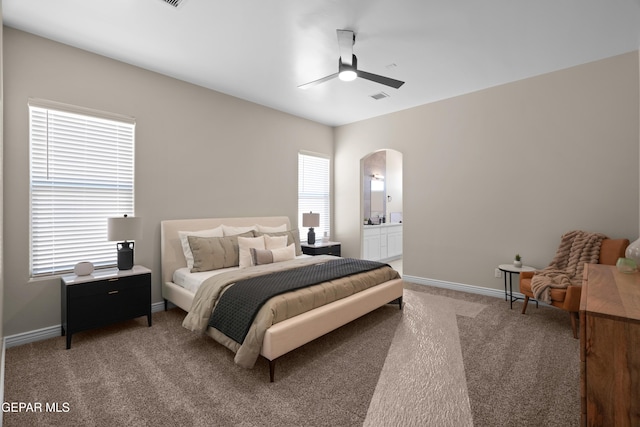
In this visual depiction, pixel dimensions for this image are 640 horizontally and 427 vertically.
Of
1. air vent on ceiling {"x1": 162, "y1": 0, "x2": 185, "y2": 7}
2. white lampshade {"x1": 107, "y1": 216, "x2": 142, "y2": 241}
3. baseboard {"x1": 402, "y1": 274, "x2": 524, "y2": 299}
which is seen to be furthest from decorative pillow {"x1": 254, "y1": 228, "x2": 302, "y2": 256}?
air vent on ceiling {"x1": 162, "y1": 0, "x2": 185, "y2": 7}

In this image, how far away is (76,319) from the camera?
282 cm

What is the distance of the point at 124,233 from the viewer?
3131 millimetres

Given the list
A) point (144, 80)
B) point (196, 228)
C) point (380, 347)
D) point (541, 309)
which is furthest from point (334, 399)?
point (144, 80)

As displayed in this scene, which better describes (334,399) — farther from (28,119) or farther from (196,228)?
(28,119)

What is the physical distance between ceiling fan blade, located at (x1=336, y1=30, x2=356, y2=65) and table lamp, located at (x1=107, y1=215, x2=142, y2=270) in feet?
8.66

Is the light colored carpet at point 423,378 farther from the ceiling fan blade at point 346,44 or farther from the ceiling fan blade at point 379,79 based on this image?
the ceiling fan blade at point 346,44

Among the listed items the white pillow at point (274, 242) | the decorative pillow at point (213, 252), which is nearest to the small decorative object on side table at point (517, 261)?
the white pillow at point (274, 242)

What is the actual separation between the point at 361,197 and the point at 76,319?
14.9 feet

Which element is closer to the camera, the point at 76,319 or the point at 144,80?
the point at 76,319

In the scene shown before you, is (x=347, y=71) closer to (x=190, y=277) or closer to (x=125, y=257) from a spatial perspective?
(x=190, y=277)

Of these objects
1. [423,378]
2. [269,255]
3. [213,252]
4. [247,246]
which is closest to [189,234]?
[213,252]

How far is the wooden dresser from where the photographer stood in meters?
1.16

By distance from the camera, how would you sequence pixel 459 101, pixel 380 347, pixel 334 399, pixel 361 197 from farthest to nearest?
pixel 361 197, pixel 459 101, pixel 380 347, pixel 334 399

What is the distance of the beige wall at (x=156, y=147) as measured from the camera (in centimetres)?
286
